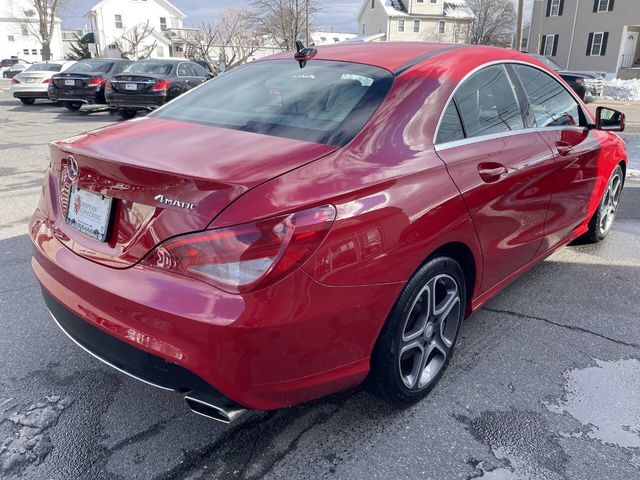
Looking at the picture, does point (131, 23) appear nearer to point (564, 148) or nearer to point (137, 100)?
point (137, 100)

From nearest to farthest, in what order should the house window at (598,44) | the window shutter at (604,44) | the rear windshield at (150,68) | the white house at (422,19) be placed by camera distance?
the rear windshield at (150,68), the window shutter at (604,44), the house window at (598,44), the white house at (422,19)

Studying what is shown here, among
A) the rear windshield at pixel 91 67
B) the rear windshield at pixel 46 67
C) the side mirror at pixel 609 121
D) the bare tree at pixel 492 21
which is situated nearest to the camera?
the side mirror at pixel 609 121

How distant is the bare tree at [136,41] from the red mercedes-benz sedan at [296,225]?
49470 millimetres

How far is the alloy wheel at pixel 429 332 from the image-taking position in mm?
2400

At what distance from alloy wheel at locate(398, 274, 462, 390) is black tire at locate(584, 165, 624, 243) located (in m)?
2.58

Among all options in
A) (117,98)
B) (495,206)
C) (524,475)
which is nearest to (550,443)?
(524,475)

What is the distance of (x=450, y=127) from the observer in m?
2.55

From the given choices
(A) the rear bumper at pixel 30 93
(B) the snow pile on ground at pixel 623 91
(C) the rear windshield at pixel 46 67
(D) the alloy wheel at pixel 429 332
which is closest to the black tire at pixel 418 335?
(D) the alloy wheel at pixel 429 332

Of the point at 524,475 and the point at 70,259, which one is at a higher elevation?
the point at 70,259

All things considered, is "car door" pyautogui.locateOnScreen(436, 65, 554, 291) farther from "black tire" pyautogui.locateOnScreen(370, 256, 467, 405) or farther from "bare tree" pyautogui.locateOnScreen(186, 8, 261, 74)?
"bare tree" pyautogui.locateOnScreen(186, 8, 261, 74)

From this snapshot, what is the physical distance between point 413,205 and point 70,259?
4.63 feet

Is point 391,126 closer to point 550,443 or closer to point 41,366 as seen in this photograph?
point 550,443

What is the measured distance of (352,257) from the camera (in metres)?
1.94

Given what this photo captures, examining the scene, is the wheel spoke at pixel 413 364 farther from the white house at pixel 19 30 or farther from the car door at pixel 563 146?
the white house at pixel 19 30
